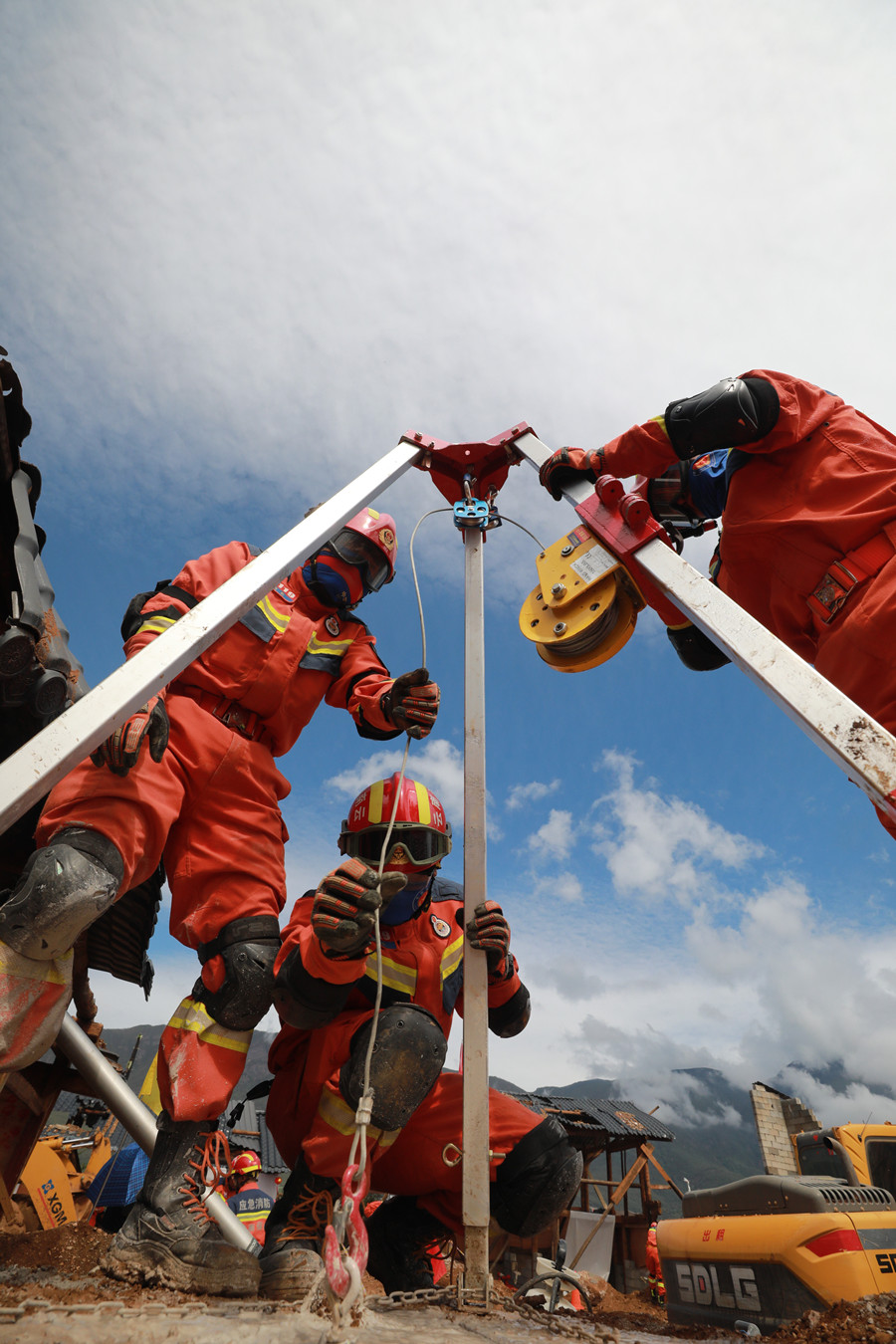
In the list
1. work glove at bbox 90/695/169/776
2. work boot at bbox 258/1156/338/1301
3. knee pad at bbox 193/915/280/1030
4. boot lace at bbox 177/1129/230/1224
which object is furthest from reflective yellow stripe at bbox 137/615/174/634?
work boot at bbox 258/1156/338/1301

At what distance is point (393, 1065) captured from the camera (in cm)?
226

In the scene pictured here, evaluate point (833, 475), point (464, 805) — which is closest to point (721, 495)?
point (833, 475)

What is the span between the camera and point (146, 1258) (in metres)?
1.80

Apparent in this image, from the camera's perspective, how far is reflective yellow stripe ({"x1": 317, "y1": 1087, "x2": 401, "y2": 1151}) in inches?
91.6

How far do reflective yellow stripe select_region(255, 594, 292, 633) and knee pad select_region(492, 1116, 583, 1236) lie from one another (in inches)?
84.3

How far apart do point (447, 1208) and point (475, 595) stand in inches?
91.2

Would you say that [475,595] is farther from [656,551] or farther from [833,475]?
[833,475]

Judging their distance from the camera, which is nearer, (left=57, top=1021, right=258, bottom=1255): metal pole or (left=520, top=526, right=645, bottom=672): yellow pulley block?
(left=520, top=526, right=645, bottom=672): yellow pulley block

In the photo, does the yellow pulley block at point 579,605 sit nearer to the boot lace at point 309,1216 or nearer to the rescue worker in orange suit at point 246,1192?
the boot lace at point 309,1216

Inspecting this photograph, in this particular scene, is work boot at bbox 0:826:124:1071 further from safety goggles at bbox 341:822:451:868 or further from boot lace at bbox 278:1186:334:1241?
safety goggles at bbox 341:822:451:868

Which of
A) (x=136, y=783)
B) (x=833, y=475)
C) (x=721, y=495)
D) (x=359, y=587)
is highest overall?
(x=359, y=587)

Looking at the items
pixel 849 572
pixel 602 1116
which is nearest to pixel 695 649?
pixel 849 572

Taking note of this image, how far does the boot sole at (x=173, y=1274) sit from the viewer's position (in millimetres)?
1752

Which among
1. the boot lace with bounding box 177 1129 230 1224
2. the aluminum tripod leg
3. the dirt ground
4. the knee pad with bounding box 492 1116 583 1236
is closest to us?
the dirt ground
